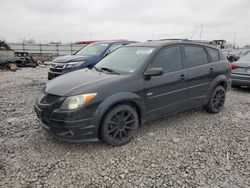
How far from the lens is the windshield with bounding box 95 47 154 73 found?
152 inches

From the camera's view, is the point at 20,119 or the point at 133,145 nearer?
the point at 133,145

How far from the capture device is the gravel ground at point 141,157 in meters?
2.74

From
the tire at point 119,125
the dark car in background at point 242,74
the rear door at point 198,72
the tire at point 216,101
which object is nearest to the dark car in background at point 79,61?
the rear door at point 198,72

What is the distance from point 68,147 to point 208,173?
2085mm

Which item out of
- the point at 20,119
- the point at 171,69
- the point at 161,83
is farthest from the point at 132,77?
the point at 20,119

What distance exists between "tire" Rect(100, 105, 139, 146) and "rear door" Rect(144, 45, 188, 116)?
1.26 ft

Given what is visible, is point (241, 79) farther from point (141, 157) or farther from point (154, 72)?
point (141, 157)

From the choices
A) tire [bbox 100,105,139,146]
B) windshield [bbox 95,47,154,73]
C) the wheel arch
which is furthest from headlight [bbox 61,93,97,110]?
the wheel arch

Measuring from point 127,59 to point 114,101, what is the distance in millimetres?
1178

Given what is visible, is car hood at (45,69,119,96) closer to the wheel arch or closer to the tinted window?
the tinted window

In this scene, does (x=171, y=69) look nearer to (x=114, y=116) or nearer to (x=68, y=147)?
(x=114, y=116)

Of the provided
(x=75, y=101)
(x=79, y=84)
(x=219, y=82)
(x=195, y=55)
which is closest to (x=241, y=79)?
(x=219, y=82)

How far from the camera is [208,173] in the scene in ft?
9.54

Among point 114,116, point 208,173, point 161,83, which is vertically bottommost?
point 208,173
